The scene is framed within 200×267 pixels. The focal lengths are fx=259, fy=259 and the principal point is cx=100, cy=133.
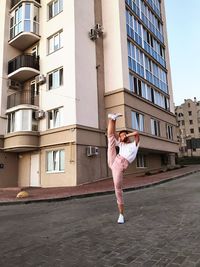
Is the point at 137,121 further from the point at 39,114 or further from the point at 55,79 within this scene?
the point at 39,114

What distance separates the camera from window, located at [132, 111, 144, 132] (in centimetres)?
2125

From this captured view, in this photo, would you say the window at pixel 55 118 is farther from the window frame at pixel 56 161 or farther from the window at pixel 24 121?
the window frame at pixel 56 161

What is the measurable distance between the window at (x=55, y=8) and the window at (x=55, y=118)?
8141 millimetres

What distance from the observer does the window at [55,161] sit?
18.1 meters

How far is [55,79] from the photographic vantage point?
19.9 metres

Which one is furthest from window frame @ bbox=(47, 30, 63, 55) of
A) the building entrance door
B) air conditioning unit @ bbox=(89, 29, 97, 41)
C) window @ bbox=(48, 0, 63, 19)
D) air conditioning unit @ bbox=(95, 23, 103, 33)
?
the building entrance door

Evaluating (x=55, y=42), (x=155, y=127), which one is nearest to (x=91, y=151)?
(x=155, y=127)

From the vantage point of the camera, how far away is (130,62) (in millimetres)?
21922

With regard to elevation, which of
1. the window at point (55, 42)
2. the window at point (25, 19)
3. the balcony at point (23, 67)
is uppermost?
the window at point (25, 19)

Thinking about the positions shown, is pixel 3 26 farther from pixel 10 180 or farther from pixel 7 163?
pixel 10 180

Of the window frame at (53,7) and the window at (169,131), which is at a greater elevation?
the window frame at (53,7)

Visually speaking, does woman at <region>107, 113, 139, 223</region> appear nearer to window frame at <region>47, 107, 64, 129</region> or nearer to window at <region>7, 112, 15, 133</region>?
window frame at <region>47, 107, 64, 129</region>

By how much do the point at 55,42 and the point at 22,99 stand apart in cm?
551

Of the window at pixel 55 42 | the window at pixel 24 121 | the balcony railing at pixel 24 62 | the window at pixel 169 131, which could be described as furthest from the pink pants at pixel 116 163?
the window at pixel 169 131
